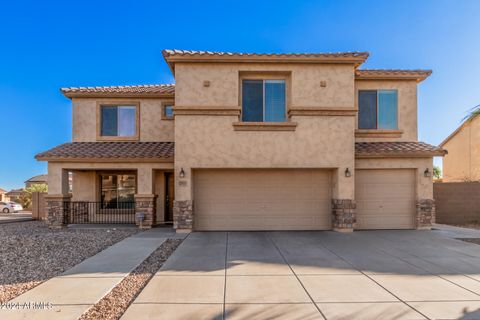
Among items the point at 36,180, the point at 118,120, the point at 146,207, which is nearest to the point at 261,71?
the point at 146,207

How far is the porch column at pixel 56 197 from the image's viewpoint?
13.5m

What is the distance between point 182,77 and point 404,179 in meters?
10.2

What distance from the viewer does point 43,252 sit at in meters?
8.90

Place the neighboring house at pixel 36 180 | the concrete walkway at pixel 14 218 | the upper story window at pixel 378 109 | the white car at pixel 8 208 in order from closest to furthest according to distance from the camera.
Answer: the upper story window at pixel 378 109 < the concrete walkway at pixel 14 218 < the white car at pixel 8 208 < the neighboring house at pixel 36 180

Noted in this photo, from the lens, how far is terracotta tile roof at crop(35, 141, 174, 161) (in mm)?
13273

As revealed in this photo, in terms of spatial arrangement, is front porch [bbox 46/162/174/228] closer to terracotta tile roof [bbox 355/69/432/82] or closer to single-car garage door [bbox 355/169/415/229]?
single-car garage door [bbox 355/169/415/229]

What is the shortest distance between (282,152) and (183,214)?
4627mm

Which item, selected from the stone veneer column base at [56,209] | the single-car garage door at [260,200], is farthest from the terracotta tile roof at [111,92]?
the stone veneer column base at [56,209]

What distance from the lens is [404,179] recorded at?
12.9 m

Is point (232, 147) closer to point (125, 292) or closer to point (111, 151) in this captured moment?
point (111, 151)

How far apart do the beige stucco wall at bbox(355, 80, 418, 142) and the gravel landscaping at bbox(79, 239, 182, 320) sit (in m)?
10.9

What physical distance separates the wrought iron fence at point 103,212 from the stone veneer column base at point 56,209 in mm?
1243

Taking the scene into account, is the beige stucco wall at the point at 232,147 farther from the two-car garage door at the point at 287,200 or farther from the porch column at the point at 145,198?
the porch column at the point at 145,198

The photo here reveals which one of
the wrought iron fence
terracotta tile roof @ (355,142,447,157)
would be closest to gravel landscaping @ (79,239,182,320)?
the wrought iron fence
